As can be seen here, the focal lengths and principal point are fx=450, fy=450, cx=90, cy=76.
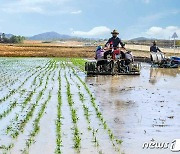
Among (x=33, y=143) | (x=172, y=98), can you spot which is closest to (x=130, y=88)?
(x=172, y=98)

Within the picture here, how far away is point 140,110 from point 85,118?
1.76 metres

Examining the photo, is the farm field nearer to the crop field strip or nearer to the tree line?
the crop field strip

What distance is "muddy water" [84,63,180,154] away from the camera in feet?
26.2

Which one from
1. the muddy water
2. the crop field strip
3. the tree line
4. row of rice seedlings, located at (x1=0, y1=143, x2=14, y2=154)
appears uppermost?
the tree line

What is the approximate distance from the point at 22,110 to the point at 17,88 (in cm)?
490

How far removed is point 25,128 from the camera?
8.68 m

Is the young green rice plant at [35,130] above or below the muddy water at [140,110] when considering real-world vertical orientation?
above

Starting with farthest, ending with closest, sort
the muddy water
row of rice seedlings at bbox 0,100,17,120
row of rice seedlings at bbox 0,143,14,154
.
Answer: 1. row of rice seedlings at bbox 0,100,17,120
2. the muddy water
3. row of rice seedlings at bbox 0,143,14,154

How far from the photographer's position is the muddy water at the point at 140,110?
7.99 meters

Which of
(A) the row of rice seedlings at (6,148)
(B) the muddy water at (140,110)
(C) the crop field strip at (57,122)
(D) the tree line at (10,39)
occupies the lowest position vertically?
(B) the muddy water at (140,110)

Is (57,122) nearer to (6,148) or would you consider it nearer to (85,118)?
(85,118)

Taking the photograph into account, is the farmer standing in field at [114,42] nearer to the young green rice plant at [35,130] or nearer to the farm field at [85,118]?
the farm field at [85,118]

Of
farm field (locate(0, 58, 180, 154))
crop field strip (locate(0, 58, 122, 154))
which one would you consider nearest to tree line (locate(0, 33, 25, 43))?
farm field (locate(0, 58, 180, 154))

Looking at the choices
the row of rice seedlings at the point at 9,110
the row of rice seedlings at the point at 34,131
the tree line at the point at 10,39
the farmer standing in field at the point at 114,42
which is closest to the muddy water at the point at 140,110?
the row of rice seedlings at the point at 34,131
